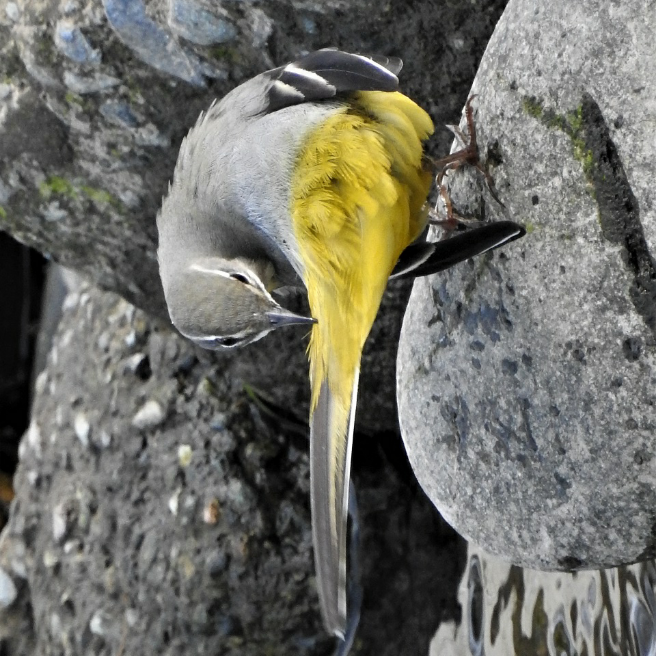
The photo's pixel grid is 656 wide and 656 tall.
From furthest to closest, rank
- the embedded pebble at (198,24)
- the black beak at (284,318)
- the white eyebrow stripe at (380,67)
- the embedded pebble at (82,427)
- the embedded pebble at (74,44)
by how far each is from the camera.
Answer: the embedded pebble at (82,427)
the embedded pebble at (74,44)
the embedded pebble at (198,24)
the white eyebrow stripe at (380,67)
the black beak at (284,318)

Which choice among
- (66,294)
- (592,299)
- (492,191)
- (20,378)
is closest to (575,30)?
(492,191)

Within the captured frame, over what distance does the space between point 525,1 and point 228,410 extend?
2763mm

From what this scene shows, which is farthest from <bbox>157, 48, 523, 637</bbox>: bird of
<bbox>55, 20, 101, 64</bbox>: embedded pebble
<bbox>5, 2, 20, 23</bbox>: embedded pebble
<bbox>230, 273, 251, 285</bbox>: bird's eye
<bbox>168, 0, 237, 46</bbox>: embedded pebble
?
<bbox>5, 2, 20, 23</bbox>: embedded pebble

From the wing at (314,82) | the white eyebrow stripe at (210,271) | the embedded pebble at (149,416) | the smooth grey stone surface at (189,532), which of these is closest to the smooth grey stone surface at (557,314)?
the wing at (314,82)

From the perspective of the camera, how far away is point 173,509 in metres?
4.64

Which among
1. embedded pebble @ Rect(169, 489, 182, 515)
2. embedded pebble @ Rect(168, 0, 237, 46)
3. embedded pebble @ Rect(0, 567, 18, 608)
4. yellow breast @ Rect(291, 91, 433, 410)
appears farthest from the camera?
embedded pebble @ Rect(0, 567, 18, 608)

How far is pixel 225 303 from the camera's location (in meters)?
3.01

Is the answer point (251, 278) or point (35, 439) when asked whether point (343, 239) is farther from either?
point (35, 439)

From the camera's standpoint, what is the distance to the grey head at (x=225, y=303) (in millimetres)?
2971

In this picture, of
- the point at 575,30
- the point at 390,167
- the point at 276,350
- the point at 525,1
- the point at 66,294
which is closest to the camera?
the point at 575,30

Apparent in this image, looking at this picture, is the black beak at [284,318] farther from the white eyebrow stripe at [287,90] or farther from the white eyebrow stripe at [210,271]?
the white eyebrow stripe at [287,90]

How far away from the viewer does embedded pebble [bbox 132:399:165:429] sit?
16.0ft

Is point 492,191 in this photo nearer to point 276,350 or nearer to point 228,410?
point 276,350

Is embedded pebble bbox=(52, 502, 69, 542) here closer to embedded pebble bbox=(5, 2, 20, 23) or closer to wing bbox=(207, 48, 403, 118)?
embedded pebble bbox=(5, 2, 20, 23)
